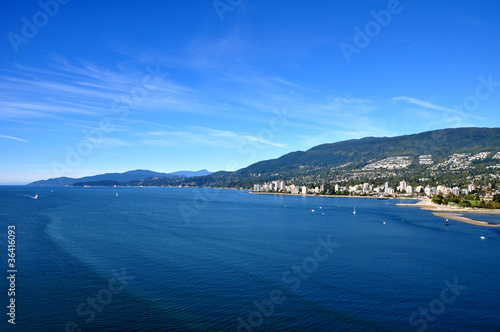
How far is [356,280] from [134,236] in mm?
19491

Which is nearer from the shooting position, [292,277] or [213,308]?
[213,308]

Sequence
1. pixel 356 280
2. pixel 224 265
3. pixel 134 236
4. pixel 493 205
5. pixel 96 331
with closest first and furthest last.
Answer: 1. pixel 96 331
2. pixel 356 280
3. pixel 224 265
4. pixel 134 236
5. pixel 493 205

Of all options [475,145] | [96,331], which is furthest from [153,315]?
[475,145]

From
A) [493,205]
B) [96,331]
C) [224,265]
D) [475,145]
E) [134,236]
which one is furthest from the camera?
[475,145]

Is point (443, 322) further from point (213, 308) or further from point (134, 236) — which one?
point (134, 236)

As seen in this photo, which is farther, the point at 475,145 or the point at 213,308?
the point at 475,145

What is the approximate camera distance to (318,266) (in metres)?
19.8

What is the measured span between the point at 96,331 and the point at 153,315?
2.02m

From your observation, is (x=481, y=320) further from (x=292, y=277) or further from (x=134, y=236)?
(x=134, y=236)

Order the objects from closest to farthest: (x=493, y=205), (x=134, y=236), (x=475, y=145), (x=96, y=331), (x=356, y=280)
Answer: (x=96, y=331) → (x=356, y=280) → (x=134, y=236) → (x=493, y=205) → (x=475, y=145)

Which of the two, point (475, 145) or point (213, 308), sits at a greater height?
point (475, 145)

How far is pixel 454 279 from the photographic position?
1762 centimetres

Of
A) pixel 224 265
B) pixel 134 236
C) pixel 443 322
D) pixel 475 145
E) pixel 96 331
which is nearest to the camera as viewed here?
pixel 96 331

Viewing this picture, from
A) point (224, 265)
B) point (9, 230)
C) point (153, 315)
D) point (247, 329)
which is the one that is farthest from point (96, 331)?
point (9, 230)
